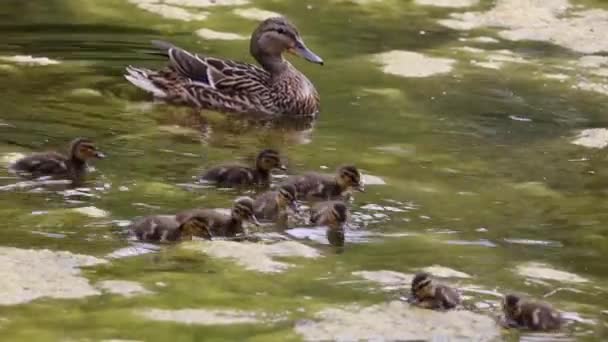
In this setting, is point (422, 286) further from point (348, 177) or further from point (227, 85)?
point (227, 85)

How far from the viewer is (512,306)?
5160 millimetres

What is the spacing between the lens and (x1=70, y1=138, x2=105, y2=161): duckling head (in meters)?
7.22

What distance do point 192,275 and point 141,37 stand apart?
18.8 feet

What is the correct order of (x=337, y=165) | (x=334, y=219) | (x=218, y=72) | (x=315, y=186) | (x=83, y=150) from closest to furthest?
(x=334, y=219), (x=315, y=186), (x=83, y=150), (x=337, y=165), (x=218, y=72)

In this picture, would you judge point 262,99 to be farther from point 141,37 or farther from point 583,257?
point 583,257

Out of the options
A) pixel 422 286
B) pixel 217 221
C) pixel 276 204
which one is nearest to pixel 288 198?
pixel 276 204

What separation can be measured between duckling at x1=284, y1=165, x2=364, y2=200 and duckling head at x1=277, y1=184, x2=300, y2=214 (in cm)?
24

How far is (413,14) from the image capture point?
12086 mm

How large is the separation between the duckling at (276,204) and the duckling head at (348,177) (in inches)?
13.4

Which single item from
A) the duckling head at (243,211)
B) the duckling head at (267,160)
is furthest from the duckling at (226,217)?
the duckling head at (267,160)

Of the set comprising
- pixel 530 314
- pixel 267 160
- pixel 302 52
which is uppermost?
pixel 302 52

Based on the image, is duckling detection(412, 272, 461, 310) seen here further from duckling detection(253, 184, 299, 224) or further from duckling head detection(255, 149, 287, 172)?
duckling head detection(255, 149, 287, 172)

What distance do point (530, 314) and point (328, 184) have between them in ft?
7.12

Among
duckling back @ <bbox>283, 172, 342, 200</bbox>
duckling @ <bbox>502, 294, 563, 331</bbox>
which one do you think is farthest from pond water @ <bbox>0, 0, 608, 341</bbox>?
duckling back @ <bbox>283, 172, 342, 200</bbox>
